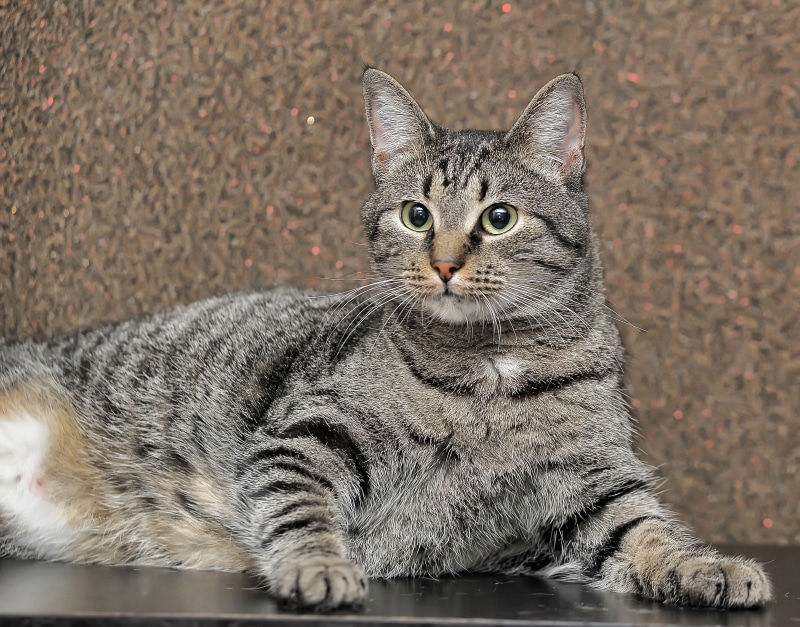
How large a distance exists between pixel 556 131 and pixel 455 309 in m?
0.30

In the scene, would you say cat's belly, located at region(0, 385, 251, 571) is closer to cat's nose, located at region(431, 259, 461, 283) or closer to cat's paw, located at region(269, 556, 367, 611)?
cat's paw, located at region(269, 556, 367, 611)

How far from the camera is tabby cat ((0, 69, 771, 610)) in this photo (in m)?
1.15

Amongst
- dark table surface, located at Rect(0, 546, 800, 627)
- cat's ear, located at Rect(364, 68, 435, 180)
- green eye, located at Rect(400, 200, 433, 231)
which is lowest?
dark table surface, located at Rect(0, 546, 800, 627)

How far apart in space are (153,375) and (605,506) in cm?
73

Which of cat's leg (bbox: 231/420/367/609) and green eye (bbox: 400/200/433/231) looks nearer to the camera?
cat's leg (bbox: 231/420/367/609)

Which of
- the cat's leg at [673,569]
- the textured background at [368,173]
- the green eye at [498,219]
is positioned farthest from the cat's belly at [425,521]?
the textured background at [368,173]

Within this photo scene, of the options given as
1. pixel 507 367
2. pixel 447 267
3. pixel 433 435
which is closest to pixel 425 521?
pixel 433 435

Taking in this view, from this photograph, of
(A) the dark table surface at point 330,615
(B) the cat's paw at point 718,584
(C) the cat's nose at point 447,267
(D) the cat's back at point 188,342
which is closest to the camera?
(A) the dark table surface at point 330,615

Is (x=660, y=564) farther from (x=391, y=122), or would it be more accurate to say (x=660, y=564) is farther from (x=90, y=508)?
(x=90, y=508)

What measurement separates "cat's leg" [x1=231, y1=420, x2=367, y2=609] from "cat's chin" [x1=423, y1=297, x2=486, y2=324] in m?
0.19

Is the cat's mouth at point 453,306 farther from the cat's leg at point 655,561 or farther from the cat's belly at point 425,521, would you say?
the cat's leg at point 655,561

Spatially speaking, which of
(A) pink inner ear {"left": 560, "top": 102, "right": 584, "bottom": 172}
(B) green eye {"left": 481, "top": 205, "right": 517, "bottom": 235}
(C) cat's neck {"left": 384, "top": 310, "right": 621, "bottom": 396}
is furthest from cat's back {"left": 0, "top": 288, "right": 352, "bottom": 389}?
(A) pink inner ear {"left": 560, "top": 102, "right": 584, "bottom": 172}

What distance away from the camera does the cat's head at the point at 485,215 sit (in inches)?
45.8

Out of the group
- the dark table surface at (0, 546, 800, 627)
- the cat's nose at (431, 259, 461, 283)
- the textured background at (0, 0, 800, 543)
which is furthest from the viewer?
the textured background at (0, 0, 800, 543)
